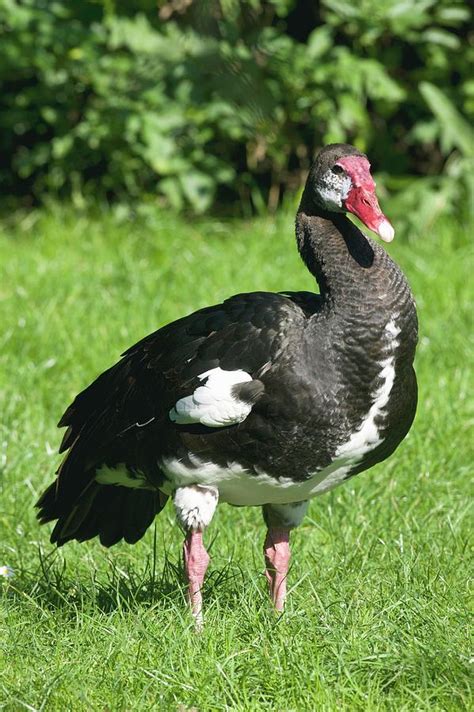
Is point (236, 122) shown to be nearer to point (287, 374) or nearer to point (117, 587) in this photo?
point (287, 374)

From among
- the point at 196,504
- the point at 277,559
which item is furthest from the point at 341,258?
the point at 277,559

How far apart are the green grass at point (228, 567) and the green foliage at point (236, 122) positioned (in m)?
1.24

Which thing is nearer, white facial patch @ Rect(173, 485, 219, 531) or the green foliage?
white facial patch @ Rect(173, 485, 219, 531)

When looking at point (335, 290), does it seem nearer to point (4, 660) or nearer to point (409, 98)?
point (4, 660)

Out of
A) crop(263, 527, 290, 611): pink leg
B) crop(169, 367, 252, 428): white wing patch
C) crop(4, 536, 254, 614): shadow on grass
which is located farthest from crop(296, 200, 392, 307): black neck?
crop(4, 536, 254, 614): shadow on grass

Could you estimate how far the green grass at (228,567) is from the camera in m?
3.34

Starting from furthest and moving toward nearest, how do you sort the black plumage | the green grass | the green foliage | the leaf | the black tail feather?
the leaf, the green foliage, the black tail feather, the black plumage, the green grass

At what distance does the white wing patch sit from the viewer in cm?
369

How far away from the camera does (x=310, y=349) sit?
3.72 metres

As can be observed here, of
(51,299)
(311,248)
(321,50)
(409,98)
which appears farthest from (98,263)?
(311,248)

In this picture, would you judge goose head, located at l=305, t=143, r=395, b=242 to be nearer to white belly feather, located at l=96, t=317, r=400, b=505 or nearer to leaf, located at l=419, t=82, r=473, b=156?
white belly feather, located at l=96, t=317, r=400, b=505

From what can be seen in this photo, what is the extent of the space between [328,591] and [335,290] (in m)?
0.96

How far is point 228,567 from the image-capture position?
4203 mm

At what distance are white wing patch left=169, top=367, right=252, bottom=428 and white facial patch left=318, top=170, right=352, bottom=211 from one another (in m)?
0.61
